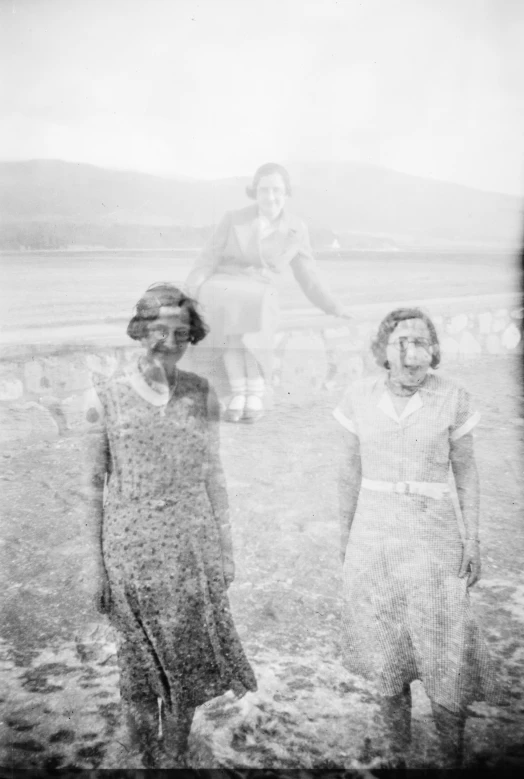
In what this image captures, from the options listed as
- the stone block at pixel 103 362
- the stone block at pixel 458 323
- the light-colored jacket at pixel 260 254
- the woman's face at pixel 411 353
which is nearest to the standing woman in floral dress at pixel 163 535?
the stone block at pixel 103 362

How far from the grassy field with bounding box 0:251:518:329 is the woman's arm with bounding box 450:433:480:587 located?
72 cm

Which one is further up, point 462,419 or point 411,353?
point 411,353

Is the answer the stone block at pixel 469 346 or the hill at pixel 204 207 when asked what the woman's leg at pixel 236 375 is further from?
the stone block at pixel 469 346

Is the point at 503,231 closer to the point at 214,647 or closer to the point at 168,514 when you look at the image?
the point at 168,514

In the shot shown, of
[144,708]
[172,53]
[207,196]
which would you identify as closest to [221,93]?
[172,53]

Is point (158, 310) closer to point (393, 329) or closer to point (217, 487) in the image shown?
point (217, 487)

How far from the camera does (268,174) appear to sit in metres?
2.29

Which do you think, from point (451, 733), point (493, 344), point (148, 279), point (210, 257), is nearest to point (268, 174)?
point (210, 257)

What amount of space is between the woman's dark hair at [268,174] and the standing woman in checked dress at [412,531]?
73 centimetres

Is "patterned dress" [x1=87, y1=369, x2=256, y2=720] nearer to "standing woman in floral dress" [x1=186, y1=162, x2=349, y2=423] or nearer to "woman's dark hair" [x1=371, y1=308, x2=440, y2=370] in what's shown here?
"standing woman in floral dress" [x1=186, y1=162, x2=349, y2=423]

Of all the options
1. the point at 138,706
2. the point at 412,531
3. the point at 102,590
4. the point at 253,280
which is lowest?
the point at 138,706

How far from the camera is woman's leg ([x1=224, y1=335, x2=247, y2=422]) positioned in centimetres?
228

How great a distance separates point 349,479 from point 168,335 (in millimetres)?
786

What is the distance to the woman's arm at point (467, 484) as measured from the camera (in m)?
1.86
